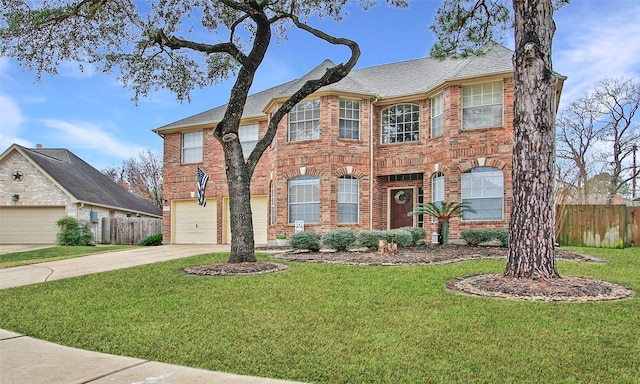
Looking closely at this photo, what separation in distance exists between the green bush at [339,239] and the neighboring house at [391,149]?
2554 mm

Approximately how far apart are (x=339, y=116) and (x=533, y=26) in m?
9.17

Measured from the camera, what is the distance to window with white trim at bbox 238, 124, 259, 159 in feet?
60.1

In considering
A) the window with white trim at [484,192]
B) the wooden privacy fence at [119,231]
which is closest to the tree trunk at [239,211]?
the window with white trim at [484,192]

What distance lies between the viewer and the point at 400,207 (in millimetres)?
16453

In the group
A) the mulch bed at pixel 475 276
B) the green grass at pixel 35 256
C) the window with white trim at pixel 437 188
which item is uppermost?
the window with white trim at pixel 437 188

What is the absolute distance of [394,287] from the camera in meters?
6.76

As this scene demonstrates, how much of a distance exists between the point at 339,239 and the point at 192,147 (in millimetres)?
9938

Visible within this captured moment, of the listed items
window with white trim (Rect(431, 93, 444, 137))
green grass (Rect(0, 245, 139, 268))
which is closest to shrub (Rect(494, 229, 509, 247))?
window with white trim (Rect(431, 93, 444, 137))

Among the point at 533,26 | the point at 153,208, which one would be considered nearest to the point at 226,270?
the point at 533,26

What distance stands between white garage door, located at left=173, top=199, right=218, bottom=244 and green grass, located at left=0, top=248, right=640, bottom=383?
38.0ft

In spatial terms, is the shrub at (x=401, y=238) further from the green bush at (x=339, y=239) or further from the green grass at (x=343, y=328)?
the green grass at (x=343, y=328)

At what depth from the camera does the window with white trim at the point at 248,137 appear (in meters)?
18.3

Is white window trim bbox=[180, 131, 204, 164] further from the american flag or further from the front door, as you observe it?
the front door

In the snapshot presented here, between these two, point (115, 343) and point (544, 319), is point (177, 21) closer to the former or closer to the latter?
point (115, 343)
